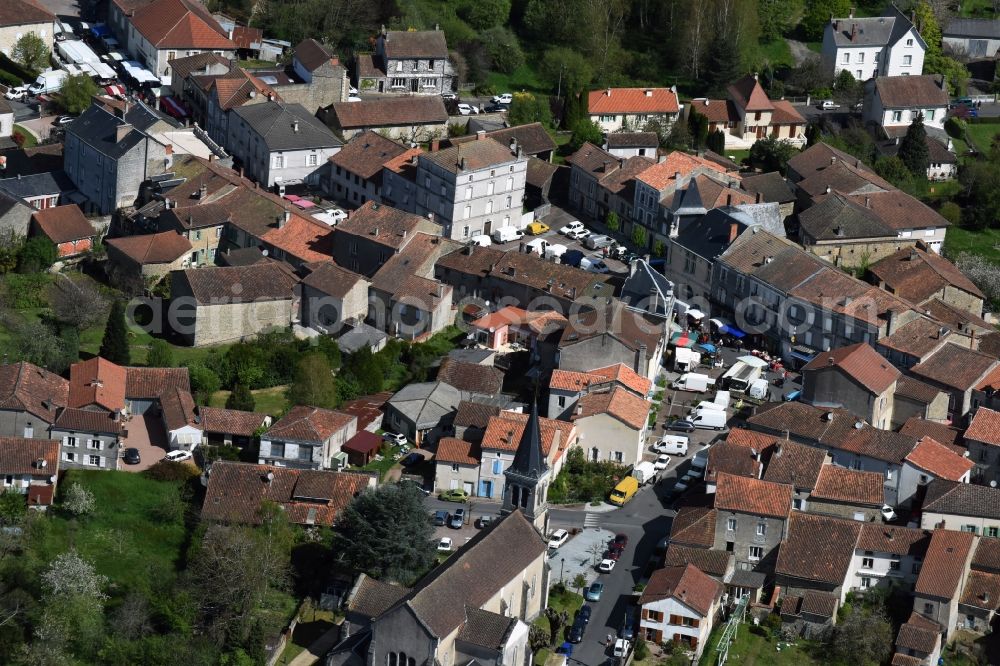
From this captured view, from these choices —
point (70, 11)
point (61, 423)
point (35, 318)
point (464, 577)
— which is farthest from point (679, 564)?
point (70, 11)

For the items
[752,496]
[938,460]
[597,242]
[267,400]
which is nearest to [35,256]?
[267,400]

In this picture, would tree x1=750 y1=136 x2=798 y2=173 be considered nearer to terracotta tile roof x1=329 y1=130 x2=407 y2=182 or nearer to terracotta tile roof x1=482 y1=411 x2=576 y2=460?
terracotta tile roof x1=329 y1=130 x2=407 y2=182

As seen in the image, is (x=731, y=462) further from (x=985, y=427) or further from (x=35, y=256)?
(x=35, y=256)

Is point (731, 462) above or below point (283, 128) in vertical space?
below

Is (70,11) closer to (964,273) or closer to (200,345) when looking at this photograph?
(200,345)

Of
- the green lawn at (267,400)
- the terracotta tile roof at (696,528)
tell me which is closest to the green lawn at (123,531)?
the green lawn at (267,400)

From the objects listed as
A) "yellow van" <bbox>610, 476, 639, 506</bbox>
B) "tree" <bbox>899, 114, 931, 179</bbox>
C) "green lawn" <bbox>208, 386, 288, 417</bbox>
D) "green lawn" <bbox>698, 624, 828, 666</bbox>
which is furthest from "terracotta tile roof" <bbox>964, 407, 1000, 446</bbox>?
A: "tree" <bbox>899, 114, 931, 179</bbox>

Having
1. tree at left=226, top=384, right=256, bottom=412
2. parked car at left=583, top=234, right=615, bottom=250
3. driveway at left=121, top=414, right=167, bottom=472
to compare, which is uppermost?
tree at left=226, top=384, right=256, bottom=412

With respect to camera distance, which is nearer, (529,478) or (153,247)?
(529,478)
